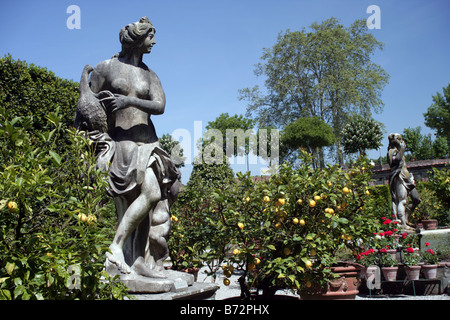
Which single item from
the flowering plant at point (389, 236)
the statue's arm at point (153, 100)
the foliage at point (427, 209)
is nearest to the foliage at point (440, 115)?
the foliage at point (427, 209)

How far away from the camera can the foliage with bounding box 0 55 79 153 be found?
8922mm

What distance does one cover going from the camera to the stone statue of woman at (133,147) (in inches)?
126

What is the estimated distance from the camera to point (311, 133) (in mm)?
25406

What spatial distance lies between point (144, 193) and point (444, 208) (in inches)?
496

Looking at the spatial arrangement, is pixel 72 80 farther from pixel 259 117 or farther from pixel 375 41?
pixel 375 41

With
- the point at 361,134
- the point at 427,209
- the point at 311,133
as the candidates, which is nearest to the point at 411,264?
the point at 427,209

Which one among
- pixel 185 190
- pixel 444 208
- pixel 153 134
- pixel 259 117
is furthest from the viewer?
pixel 259 117

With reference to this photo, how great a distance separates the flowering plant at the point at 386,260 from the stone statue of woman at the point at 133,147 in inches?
186

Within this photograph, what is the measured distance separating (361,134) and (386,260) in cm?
2063

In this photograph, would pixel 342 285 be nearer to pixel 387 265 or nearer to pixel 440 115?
pixel 387 265

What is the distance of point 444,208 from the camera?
12727mm

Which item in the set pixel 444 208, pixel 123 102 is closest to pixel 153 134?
pixel 123 102

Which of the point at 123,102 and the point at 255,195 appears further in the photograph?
the point at 255,195

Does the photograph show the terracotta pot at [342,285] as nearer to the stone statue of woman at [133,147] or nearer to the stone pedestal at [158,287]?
the stone pedestal at [158,287]
